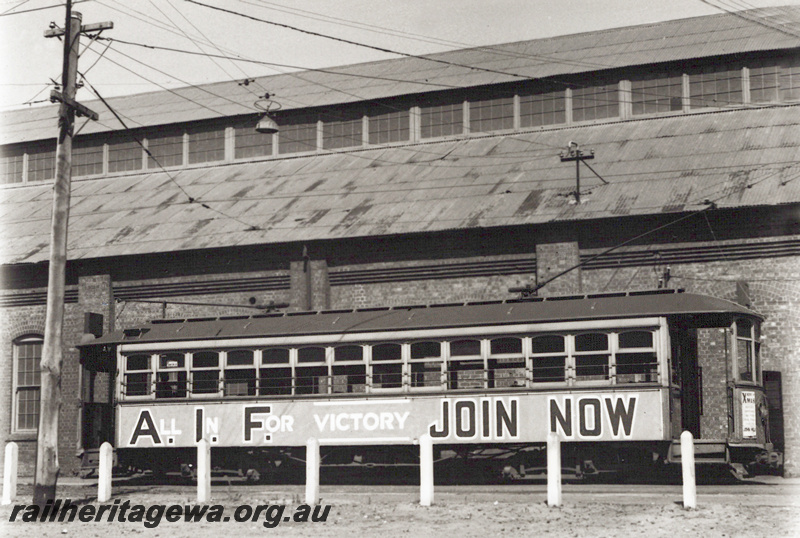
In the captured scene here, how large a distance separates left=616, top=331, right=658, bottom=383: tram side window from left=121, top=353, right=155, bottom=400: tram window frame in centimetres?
953

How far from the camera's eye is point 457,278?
84.3 ft

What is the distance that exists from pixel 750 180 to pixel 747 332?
490 cm

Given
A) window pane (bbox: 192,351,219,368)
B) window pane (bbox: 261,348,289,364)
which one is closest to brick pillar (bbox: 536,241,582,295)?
window pane (bbox: 261,348,289,364)

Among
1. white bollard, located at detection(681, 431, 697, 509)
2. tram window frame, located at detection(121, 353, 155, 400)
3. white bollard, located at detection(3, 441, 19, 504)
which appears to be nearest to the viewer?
white bollard, located at detection(681, 431, 697, 509)

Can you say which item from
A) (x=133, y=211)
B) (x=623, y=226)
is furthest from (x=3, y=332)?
(x=623, y=226)

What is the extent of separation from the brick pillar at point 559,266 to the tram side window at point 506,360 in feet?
16.3

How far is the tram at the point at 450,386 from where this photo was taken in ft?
61.3

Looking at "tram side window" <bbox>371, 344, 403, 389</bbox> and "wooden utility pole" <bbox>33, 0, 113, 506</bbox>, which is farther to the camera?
"tram side window" <bbox>371, 344, 403, 389</bbox>

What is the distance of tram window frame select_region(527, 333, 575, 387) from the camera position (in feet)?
62.1

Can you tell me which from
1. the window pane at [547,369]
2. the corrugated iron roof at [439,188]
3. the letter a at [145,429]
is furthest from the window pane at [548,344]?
the letter a at [145,429]

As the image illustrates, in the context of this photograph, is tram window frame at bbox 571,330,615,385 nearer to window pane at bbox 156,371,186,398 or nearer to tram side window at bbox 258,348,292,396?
tram side window at bbox 258,348,292,396

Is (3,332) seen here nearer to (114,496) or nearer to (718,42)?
(114,496)

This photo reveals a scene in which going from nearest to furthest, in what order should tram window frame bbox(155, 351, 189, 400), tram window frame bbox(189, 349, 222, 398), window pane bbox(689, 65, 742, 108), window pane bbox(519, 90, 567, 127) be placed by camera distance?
1. tram window frame bbox(189, 349, 222, 398)
2. tram window frame bbox(155, 351, 189, 400)
3. window pane bbox(689, 65, 742, 108)
4. window pane bbox(519, 90, 567, 127)

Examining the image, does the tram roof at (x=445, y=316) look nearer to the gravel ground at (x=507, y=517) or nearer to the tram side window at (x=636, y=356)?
the tram side window at (x=636, y=356)
